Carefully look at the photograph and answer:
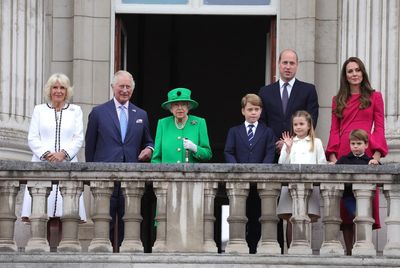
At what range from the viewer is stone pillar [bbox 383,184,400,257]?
20328 millimetres

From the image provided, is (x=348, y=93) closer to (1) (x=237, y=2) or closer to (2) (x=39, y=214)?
(2) (x=39, y=214)

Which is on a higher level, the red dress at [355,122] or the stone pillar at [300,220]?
the red dress at [355,122]

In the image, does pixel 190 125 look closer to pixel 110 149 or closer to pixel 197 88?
pixel 110 149

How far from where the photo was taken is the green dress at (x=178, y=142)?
21.1 metres

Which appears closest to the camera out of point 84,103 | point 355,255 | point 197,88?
point 355,255

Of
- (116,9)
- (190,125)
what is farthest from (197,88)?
(190,125)

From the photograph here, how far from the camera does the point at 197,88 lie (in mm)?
33188

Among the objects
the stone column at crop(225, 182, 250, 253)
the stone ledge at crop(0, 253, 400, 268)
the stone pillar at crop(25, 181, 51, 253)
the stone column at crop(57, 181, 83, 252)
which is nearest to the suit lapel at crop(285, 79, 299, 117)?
the stone column at crop(225, 182, 250, 253)

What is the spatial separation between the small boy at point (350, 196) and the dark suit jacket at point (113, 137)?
2.20 metres

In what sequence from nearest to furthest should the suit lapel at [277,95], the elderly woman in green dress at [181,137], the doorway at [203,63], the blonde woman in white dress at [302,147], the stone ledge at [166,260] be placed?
the stone ledge at [166,260]
the blonde woman in white dress at [302,147]
the elderly woman in green dress at [181,137]
the suit lapel at [277,95]
the doorway at [203,63]

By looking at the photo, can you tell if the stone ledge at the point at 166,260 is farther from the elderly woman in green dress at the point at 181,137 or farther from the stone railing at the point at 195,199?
the elderly woman in green dress at the point at 181,137

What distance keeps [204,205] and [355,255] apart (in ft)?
5.50

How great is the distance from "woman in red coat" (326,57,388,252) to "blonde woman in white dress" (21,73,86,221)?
9.10 ft

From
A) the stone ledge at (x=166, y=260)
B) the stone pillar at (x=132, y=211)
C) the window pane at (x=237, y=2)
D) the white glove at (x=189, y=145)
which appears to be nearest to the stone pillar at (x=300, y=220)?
the stone ledge at (x=166, y=260)
